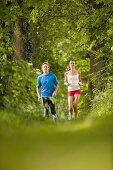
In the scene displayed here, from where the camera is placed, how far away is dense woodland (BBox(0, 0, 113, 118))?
3396mm

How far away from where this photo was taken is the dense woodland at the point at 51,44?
3396 mm

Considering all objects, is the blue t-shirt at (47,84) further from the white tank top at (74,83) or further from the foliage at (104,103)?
the foliage at (104,103)

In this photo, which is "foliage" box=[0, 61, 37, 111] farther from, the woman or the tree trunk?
the tree trunk

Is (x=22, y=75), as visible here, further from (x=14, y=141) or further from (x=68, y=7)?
(x=68, y=7)

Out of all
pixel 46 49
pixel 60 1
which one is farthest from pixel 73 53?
pixel 60 1

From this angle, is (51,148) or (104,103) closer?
(51,148)

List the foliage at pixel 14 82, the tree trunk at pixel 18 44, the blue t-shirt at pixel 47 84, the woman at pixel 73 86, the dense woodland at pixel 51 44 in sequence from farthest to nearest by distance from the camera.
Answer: the tree trunk at pixel 18 44 → the woman at pixel 73 86 → the blue t-shirt at pixel 47 84 → the dense woodland at pixel 51 44 → the foliage at pixel 14 82

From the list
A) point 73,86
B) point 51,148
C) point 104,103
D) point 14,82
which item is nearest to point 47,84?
point 73,86

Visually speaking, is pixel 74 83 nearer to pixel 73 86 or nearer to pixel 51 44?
pixel 73 86

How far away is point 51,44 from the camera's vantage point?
1709 centimetres

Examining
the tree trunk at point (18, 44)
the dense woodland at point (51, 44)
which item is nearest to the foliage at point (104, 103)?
the dense woodland at point (51, 44)

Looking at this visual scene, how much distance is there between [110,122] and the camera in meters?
2.48

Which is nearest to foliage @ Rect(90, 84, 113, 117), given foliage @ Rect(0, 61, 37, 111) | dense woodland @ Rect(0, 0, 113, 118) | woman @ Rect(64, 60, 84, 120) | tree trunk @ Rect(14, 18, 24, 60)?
dense woodland @ Rect(0, 0, 113, 118)

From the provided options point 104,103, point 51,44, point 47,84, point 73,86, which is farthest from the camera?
point 51,44
